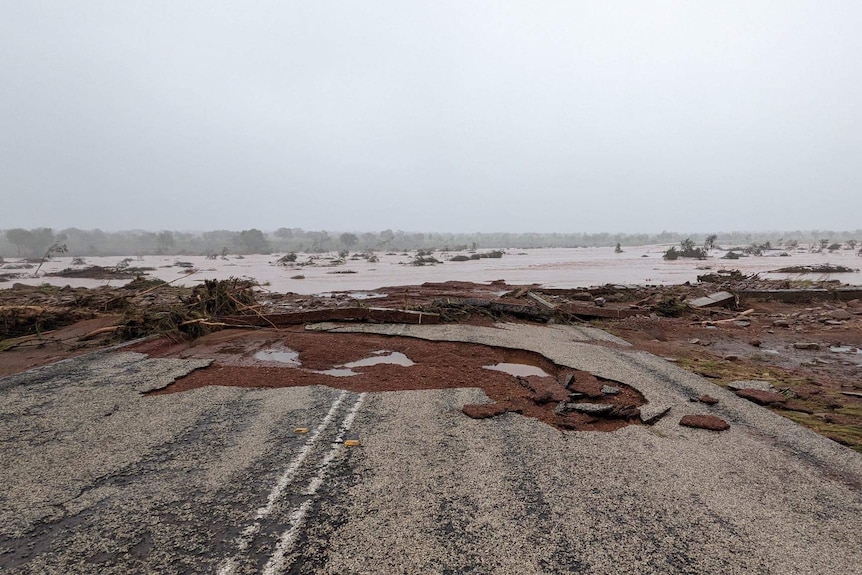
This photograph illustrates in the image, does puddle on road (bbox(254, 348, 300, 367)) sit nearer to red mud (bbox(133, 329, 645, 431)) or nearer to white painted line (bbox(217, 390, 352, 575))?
red mud (bbox(133, 329, 645, 431))

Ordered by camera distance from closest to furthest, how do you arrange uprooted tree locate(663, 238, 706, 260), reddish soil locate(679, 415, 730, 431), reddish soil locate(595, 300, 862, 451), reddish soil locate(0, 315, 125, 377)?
reddish soil locate(679, 415, 730, 431)
reddish soil locate(595, 300, 862, 451)
reddish soil locate(0, 315, 125, 377)
uprooted tree locate(663, 238, 706, 260)

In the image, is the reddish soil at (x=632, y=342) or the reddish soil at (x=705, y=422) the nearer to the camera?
the reddish soil at (x=705, y=422)

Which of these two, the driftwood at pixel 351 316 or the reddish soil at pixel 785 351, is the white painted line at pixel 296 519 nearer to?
the reddish soil at pixel 785 351

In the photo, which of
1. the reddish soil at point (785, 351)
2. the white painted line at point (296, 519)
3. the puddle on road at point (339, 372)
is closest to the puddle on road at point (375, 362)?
the puddle on road at point (339, 372)

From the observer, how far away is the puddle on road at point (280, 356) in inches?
283

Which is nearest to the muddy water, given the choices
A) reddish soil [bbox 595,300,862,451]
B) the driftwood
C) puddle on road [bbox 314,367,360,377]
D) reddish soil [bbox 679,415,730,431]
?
the driftwood

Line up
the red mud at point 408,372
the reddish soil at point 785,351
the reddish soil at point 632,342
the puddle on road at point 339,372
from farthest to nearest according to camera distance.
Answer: the puddle on road at point 339,372 < the reddish soil at point 632,342 < the reddish soil at point 785,351 < the red mud at point 408,372

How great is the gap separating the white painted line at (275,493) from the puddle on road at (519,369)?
3.06 metres

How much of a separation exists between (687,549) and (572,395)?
2642 mm

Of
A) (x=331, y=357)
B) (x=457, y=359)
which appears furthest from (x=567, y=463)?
(x=331, y=357)

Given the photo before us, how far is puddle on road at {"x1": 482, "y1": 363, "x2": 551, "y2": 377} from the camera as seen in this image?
6.46 m

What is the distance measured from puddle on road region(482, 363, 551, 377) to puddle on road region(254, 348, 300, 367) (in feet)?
11.4

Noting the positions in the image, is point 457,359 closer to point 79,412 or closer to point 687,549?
point 687,549

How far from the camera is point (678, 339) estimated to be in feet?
31.1
